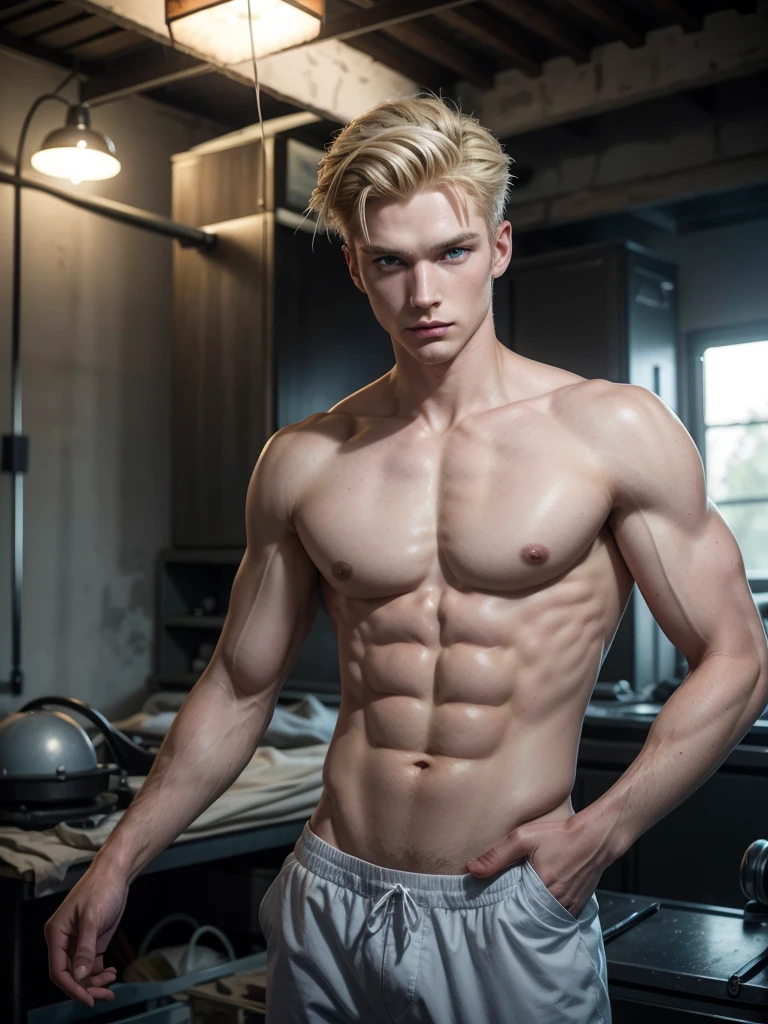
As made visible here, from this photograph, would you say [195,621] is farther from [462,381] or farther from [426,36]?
[462,381]

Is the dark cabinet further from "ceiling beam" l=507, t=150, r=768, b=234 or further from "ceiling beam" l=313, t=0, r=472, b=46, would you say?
"ceiling beam" l=313, t=0, r=472, b=46

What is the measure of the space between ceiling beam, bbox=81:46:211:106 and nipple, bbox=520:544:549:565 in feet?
8.11

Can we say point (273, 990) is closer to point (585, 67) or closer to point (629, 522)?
point (629, 522)

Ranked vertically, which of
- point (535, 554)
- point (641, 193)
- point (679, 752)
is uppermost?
point (641, 193)

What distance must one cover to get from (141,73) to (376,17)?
3.49 ft

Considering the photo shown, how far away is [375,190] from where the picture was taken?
1445 millimetres

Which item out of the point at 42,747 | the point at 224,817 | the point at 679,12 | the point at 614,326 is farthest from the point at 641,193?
the point at 42,747

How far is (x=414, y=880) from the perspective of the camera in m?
1.41

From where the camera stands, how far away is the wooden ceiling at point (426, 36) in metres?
3.58

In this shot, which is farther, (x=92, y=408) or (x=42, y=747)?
(x=92, y=408)

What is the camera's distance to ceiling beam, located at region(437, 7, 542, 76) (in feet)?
12.0

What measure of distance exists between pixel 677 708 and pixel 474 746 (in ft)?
0.83

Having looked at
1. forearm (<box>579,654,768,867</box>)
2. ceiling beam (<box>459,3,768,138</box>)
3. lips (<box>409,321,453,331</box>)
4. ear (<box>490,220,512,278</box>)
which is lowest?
forearm (<box>579,654,768,867</box>)

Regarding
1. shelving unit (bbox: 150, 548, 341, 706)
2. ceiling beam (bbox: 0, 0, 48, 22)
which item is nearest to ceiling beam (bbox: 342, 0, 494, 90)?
ceiling beam (bbox: 0, 0, 48, 22)
